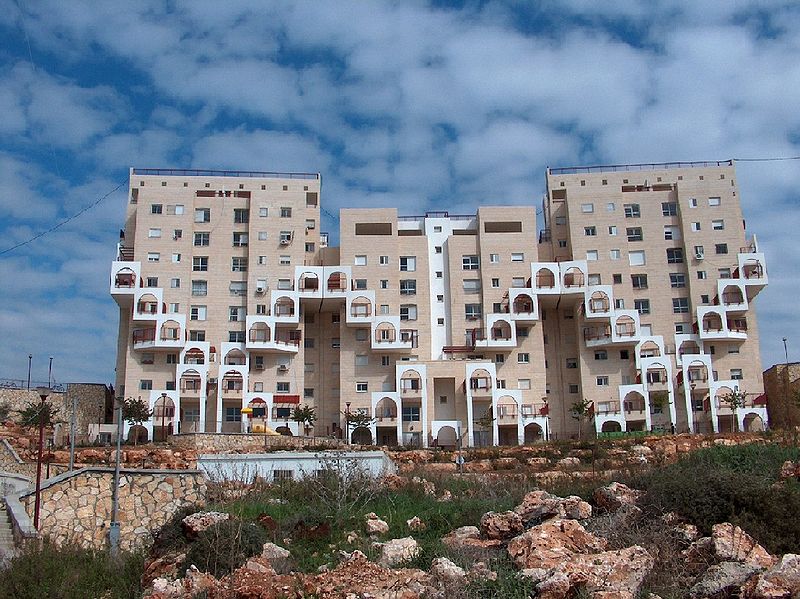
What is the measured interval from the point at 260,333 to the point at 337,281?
23.0 ft

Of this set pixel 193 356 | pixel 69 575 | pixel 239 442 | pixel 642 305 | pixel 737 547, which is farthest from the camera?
pixel 642 305

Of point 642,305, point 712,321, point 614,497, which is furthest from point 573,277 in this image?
point 614,497

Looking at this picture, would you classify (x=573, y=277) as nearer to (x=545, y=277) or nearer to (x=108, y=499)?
(x=545, y=277)

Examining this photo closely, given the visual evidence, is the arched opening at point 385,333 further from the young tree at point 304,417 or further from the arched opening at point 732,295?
the arched opening at point 732,295

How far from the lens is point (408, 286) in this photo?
6594cm

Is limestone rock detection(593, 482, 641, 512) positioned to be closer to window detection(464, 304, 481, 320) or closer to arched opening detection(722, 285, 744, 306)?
window detection(464, 304, 481, 320)

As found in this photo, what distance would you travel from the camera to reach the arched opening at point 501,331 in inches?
2479

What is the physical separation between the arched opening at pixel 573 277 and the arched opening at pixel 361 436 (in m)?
18.5

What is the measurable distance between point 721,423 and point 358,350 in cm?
2701

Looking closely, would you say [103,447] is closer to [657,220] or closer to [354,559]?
[354,559]

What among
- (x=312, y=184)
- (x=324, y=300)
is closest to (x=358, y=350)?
(x=324, y=300)

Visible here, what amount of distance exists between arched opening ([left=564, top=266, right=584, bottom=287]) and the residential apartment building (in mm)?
116

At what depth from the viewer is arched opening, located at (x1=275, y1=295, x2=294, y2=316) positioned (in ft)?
206

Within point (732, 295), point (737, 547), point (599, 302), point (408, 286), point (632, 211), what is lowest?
point (737, 547)
